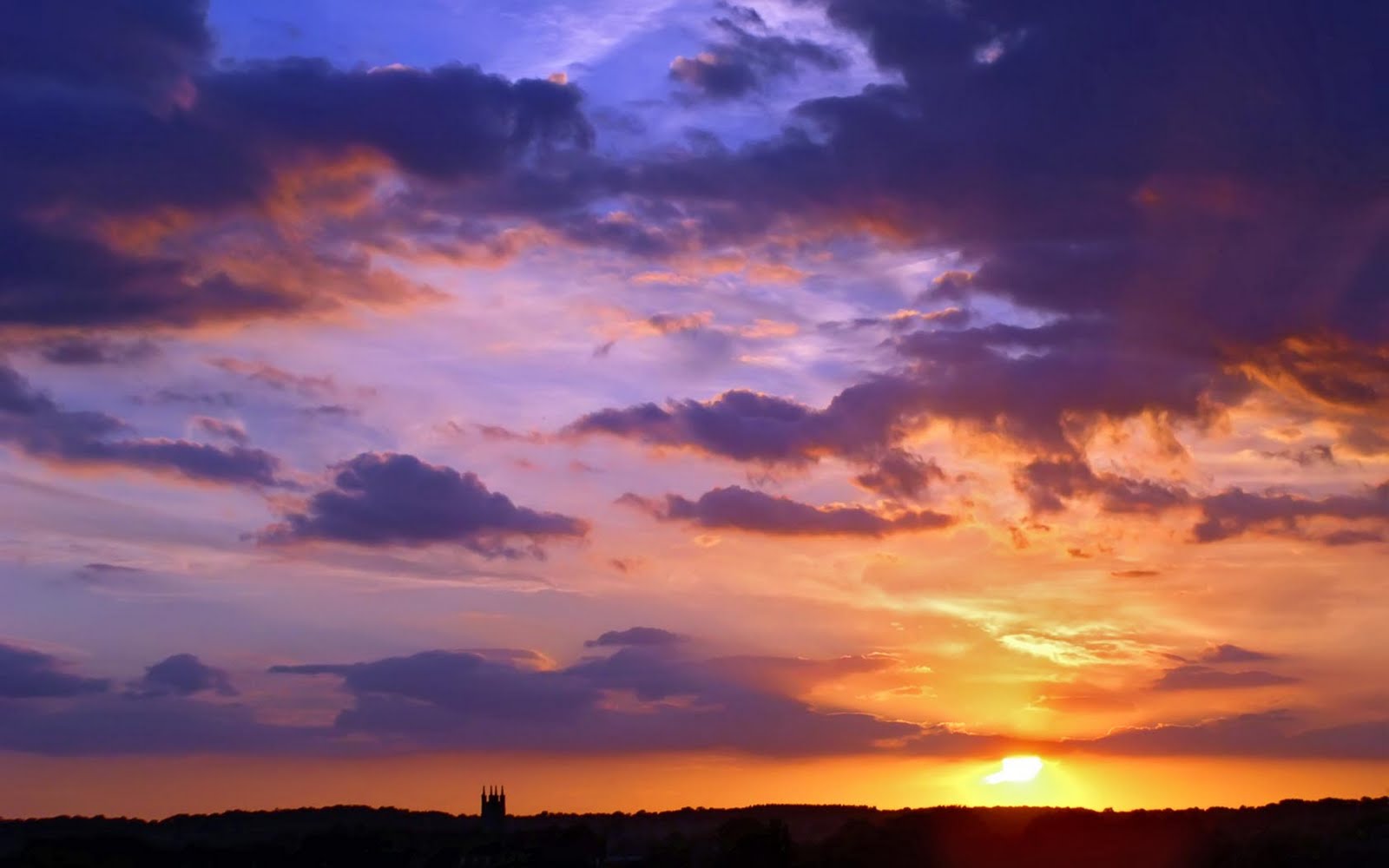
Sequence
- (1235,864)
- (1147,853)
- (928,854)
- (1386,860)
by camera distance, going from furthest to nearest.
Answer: (928,854), (1147,853), (1235,864), (1386,860)

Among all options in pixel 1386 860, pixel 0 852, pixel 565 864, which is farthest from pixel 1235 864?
pixel 0 852

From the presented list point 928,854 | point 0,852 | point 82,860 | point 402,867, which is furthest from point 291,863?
point 928,854

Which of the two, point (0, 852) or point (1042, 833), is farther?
point (0, 852)

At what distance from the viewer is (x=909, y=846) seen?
405 feet

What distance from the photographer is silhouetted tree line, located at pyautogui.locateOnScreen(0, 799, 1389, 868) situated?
101 metres

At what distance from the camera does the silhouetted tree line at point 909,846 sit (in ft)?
331

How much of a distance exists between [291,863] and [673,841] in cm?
3398

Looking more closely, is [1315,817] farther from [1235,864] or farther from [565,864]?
Result: [565,864]

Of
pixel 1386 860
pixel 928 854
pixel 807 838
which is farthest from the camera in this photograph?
pixel 807 838

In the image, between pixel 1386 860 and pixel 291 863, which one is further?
pixel 291 863

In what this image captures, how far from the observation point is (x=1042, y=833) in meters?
125

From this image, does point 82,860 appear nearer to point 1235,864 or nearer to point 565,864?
point 565,864

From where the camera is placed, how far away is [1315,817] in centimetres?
12050

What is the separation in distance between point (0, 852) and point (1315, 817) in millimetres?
121415
